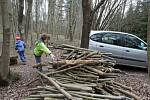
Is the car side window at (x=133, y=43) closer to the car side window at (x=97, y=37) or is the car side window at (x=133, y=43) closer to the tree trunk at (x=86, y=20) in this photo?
the car side window at (x=97, y=37)

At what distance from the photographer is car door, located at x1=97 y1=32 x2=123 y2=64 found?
14617 mm

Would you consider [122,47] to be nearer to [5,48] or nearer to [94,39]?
[94,39]

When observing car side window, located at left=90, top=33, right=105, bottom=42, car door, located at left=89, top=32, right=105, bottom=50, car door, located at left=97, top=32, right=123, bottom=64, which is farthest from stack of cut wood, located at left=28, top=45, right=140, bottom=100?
car side window, located at left=90, top=33, right=105, bottom=42

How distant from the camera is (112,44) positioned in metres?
14.9

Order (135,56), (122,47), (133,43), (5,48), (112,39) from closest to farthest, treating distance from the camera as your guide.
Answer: (5,48), (135,56), (122,47), (133,43), (112,39)

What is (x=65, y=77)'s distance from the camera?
8.75m

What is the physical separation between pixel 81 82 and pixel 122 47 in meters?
Result: 6.75

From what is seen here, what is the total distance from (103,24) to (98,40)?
44.5 ft

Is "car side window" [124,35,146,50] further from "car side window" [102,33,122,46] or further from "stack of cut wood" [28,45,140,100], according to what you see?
"stack of cut wood" [28,45,140,100]

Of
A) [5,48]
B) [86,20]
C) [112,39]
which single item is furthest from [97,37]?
→ [5,48]

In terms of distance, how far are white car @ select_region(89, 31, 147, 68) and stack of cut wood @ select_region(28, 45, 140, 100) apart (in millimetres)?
5018

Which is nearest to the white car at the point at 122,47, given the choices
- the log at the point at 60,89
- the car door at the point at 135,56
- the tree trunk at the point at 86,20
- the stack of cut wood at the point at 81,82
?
the car door at the point at 135,56

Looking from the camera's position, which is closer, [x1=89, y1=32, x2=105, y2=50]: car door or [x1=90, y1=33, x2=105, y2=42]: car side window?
[x1=89, y1=32, x2=105, y2=50]: car door

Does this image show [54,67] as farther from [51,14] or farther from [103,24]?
[51,14]
